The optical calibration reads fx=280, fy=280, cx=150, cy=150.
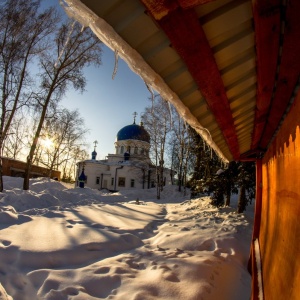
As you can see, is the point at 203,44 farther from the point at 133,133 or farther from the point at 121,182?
the point at 133,133

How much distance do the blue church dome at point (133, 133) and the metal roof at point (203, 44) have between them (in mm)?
42789

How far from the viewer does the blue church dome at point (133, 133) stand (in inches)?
1799

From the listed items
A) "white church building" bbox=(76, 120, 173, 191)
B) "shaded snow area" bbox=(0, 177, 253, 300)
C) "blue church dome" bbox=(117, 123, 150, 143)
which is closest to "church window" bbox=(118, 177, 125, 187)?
"white church building" bbox=(76, 120, 173, 191)

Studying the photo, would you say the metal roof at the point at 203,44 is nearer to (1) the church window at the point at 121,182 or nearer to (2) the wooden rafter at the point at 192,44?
(2) the wooden rafter at the point at 192,44

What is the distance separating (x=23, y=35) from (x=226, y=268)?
14709 millimetres

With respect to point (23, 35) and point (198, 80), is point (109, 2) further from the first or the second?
point (23, 35)

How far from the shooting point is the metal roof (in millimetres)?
1260

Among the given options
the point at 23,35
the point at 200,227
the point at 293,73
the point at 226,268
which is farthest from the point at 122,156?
the point at 293,73

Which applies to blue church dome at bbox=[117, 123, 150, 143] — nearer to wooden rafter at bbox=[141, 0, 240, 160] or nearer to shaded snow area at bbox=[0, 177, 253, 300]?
shaded snow area at bbox=[0, 177, 253, 300]

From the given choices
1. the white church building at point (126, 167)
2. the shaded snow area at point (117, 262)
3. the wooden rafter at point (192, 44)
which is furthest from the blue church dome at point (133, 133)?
the wooden rafter at point (192, 44)

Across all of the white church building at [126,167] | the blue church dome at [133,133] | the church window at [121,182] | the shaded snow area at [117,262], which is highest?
the blue church dome at [133,133]

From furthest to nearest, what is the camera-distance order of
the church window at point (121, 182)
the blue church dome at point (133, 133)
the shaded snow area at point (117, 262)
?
the blue church dome at point (133, 133) < the church window at point (121, 182) < the shaded snow area at point (117, 262)

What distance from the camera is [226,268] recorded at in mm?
5129

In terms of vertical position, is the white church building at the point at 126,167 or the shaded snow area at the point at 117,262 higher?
the white church building at the point at 126,167
